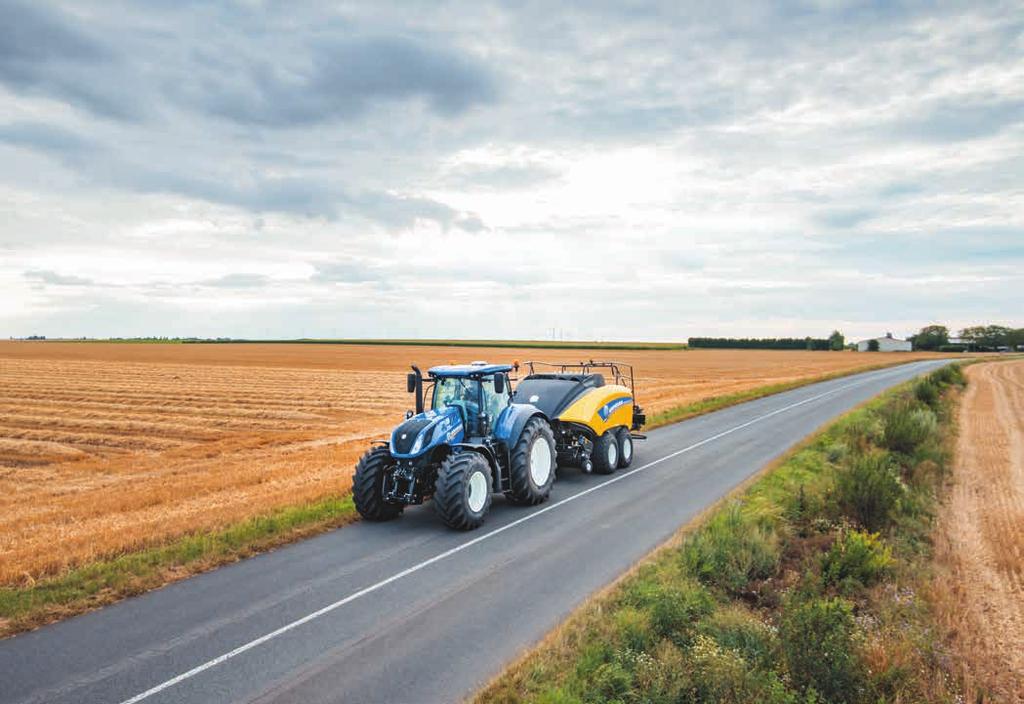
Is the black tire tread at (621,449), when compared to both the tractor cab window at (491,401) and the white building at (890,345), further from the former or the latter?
the white building at (890,345)

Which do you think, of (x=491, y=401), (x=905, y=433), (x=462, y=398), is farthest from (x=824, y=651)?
(x=905, y=433)

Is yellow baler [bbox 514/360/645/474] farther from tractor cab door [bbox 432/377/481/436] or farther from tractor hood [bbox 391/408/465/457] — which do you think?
tractor hood [bbox 391/408/465/457]

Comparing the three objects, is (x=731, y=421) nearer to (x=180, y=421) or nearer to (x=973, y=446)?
(x=973, y=446)

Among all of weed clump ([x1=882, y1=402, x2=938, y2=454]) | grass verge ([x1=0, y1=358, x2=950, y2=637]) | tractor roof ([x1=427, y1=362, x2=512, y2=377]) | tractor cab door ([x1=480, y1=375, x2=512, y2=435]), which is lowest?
grass verge ([x1=0, y1=358, x2=950, y2=637])

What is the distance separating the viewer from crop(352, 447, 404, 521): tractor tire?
11.7 meters

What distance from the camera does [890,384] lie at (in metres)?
44.8

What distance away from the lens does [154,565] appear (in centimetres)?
964

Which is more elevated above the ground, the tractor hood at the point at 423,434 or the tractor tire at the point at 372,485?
the tractor hood at the point at 423,434

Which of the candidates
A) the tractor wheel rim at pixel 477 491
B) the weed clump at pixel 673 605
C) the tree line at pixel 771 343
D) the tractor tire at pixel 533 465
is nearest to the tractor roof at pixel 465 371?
the tractor tire at pixel 533 465

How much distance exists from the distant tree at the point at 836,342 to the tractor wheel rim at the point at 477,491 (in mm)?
152908

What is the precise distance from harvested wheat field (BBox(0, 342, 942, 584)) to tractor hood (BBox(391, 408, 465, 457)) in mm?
3261

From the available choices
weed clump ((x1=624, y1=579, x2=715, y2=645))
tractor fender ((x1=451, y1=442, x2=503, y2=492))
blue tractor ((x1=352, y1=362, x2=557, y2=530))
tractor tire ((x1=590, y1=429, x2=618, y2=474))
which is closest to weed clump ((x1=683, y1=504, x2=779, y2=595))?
weed clump ((x1=624, y1=579, x2=715, y2=645))

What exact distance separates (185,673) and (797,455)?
15.9 meters

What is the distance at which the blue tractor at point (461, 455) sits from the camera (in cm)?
1126
